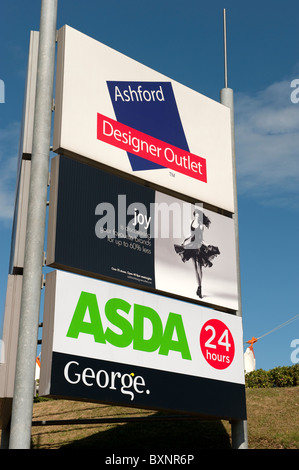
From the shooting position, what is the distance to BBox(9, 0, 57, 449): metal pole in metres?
12.5

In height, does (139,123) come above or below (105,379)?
above

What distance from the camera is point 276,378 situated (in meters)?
26.1

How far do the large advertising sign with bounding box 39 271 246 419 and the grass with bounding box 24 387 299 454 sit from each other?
397cm

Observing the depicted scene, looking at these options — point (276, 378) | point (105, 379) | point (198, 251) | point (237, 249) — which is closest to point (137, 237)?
point (198, 251)

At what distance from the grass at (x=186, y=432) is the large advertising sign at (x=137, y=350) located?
156 inches

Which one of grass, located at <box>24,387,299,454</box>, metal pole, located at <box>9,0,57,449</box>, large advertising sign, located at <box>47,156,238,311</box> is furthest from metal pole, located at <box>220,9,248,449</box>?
metal pole, located at <box>9,0,57,449</box>

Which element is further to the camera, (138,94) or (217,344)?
(138,94)

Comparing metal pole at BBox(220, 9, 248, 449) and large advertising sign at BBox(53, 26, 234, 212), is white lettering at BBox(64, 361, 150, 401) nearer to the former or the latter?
metal pole at BBox(220, 9, 248, 449)

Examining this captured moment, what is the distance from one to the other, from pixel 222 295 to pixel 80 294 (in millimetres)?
5063

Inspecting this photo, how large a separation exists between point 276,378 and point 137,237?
42.9 feet

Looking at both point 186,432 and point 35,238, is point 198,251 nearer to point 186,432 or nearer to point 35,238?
point 35,238

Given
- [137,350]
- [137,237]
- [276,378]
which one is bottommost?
[137,350]
